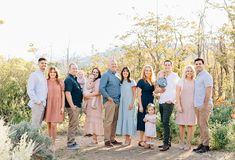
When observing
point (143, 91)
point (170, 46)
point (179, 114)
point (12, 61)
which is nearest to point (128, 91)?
point (143, 91)

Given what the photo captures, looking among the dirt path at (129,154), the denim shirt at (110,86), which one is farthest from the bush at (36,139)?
the denim shirt at (110,86)

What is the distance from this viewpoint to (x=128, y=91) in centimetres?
935

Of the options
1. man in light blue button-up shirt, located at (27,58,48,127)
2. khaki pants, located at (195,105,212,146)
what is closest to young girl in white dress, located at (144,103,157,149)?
khaki pants, located at (195,105,212,146)

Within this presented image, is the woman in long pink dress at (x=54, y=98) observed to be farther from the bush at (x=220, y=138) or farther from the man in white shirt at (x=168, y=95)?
the bush at (x=220, y=138)

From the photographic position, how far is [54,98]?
8789 mm

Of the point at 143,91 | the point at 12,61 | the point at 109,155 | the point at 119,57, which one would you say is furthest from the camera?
the point at 119,57

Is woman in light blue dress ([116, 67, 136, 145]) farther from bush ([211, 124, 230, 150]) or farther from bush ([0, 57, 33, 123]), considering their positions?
bush ([0, 57, 33, 123])

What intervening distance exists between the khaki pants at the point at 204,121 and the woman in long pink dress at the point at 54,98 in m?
2.78

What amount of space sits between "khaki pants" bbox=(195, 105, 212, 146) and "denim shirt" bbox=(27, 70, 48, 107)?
10.2 ft

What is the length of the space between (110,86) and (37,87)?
1.58 metres

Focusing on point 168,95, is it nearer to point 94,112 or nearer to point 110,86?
point 110,86

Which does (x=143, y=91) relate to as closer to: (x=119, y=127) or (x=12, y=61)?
(x=119, y=127)

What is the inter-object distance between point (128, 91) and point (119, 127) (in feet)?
2.67

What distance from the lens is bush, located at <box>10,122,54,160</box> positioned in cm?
671
